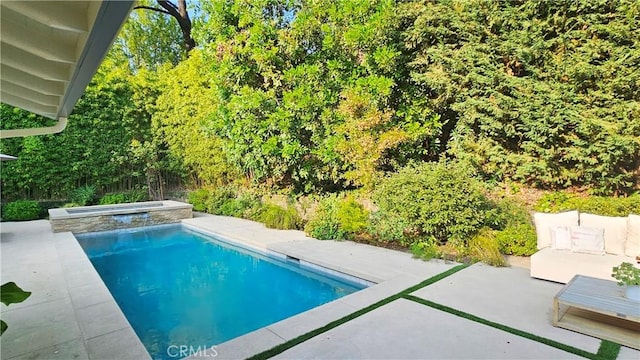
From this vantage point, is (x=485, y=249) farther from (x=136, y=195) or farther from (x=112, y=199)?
(x=136, y=195)

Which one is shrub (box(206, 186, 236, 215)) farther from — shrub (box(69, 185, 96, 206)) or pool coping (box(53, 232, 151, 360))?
pool coping (box(53, 232, 151, 360))

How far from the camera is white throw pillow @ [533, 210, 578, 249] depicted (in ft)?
17.5

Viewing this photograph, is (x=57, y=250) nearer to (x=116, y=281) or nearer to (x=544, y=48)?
(x=116, y=281)

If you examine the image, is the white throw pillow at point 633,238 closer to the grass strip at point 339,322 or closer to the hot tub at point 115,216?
the grass strip at point 339,322

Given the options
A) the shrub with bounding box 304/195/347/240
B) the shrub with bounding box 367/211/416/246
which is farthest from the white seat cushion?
the shrub with bounding box 304/195/347/240

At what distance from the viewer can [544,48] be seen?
700cm

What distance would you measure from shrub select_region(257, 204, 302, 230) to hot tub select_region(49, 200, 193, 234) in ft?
12.4

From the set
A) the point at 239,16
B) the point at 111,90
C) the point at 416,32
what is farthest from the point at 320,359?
the point at 111,90

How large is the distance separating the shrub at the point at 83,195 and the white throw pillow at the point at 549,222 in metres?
14.6

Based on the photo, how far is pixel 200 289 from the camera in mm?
6172

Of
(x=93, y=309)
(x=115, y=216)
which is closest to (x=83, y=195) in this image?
(x=115, y=216)

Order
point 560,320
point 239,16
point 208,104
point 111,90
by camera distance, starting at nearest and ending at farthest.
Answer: point 560,320, point 239,16, point 208,104, point 111,90

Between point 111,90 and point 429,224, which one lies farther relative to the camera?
point 111,90

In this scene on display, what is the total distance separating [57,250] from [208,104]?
712 centimetres
